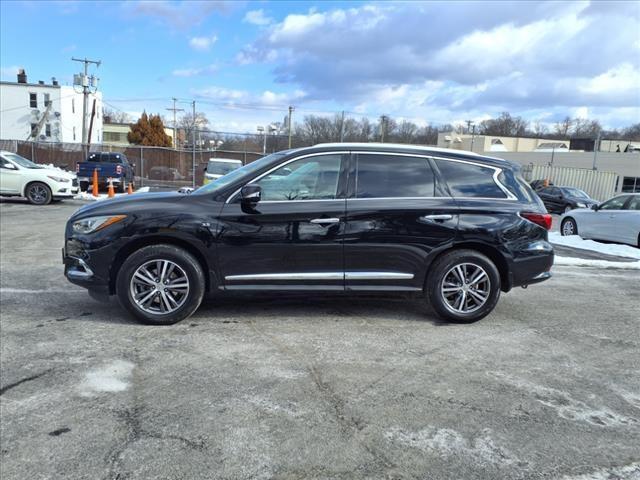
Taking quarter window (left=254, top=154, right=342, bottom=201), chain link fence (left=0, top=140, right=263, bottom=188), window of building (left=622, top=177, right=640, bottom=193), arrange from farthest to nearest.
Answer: window of building (left=622, top=177, right=640, bottom=193) → chain link fence (left=0, top=140, right=263, bottom=188) → quarter window (left=254, top=154, right=342, bottom=201)

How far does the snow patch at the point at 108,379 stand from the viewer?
3547 millimetres

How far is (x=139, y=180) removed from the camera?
29125 mm

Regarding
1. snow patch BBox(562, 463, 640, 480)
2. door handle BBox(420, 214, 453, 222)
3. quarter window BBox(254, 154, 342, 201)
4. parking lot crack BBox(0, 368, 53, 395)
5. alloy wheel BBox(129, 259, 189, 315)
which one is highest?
quarter window BBox(254, 154, 342, 201)

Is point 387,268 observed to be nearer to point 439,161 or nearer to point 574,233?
point 439,161

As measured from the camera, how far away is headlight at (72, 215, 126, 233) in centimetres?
474

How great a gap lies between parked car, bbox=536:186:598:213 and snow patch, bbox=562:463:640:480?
78.0 feet

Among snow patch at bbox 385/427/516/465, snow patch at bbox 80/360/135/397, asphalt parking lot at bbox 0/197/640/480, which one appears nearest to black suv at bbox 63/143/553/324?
asphalt parking lot at bbox 0/197/640/480

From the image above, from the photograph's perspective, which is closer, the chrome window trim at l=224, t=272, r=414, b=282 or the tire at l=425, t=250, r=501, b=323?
the chrome window trim at l=224, t=272, r=414, b=282

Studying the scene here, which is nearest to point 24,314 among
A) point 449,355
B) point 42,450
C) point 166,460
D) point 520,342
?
point 42,450

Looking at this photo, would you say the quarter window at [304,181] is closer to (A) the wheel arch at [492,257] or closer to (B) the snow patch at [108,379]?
(A) the wheel arch at [492,257]

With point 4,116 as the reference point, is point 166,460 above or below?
below

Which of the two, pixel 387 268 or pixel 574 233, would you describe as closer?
pixel 387 268

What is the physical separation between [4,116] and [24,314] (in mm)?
65035

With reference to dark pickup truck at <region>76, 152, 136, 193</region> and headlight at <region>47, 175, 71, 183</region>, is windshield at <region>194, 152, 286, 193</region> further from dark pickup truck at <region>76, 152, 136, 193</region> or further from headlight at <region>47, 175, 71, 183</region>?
dark pickup truck at <region>76, 152, 136, 193</region>
